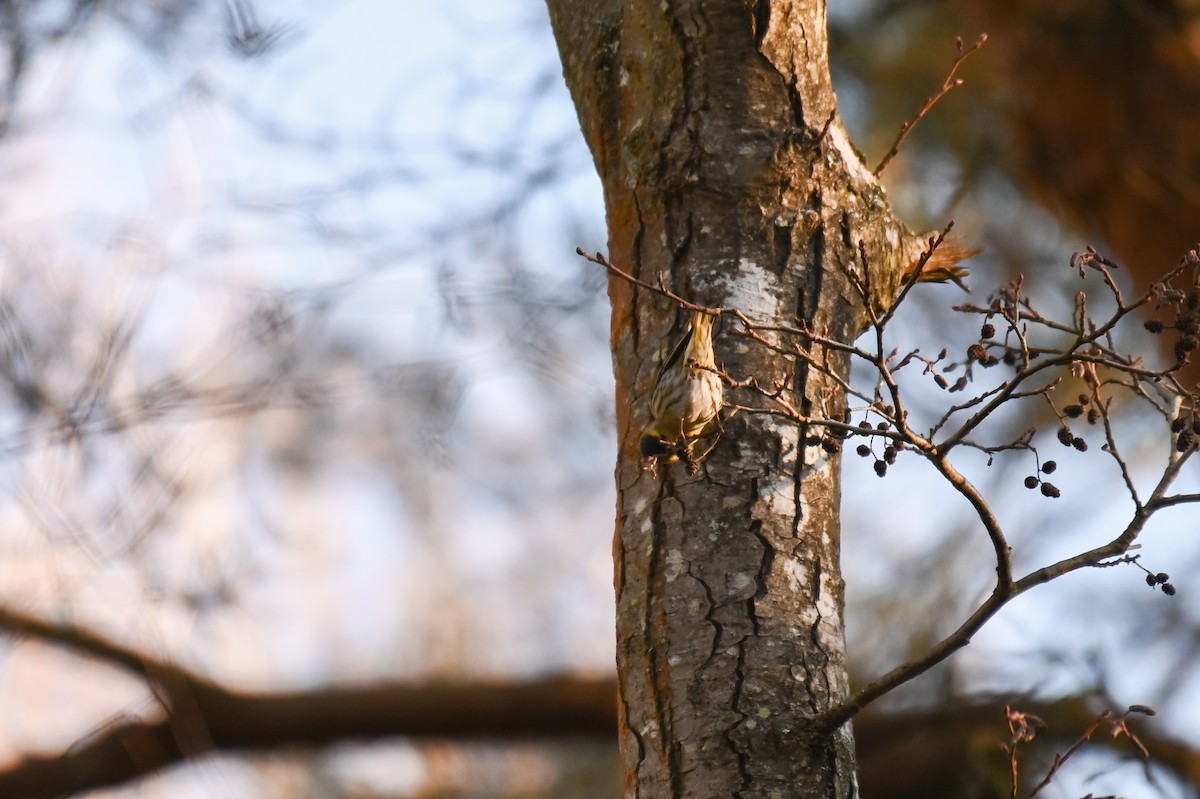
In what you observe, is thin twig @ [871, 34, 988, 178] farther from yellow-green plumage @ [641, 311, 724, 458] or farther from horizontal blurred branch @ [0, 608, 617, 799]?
horizontal blurred branch @ [0, 608, 617, 799]

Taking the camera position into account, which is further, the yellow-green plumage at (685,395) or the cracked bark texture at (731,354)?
the yellow-green plumage at (685,395)

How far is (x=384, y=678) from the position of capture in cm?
501

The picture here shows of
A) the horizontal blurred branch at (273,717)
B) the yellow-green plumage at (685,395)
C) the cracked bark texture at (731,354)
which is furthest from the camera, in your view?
the horizontal blurred branch at (273,717)

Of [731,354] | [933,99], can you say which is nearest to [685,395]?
[731,354]

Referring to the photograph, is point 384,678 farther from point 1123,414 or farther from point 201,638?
point 1123,414

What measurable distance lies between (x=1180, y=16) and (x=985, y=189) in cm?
159

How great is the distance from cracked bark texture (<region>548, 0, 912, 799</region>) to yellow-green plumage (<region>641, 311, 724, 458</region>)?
5 cm

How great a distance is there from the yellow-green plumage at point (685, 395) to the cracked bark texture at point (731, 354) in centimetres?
5

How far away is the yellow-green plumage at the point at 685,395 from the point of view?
2.00 m

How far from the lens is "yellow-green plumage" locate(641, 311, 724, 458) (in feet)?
6.57

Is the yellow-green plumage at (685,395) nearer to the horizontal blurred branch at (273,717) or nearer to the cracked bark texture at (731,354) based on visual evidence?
the cracked bark texture at (731,354)

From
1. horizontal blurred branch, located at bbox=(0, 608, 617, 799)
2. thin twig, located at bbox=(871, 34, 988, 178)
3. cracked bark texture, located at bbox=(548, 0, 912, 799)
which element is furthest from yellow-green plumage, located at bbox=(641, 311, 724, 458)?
horizontal blurred branch, located at bbox=(0, 608, 617, 799)

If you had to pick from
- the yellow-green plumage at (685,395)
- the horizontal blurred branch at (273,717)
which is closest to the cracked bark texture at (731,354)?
the yellow-green plumage at (685,395)

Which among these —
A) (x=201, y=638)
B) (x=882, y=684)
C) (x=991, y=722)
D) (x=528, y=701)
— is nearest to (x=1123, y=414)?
(x=991, y=722)
